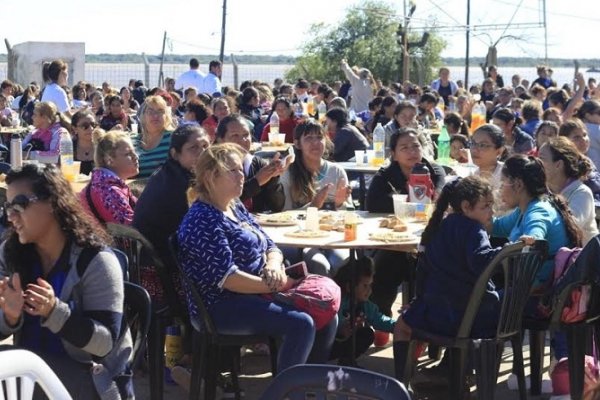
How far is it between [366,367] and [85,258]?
115 inches

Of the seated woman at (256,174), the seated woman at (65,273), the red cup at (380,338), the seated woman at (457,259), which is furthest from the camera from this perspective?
the red cup at (380,338)

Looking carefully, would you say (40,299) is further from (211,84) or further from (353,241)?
(211,84)

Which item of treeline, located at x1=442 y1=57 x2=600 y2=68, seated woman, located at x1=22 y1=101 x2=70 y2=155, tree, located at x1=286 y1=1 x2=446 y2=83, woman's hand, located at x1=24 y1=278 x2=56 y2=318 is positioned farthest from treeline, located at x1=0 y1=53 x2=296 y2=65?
woman's hand, located at x1=24 y1=278 x2=56 y2=318

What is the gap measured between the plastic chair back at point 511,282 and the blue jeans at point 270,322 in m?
0.72

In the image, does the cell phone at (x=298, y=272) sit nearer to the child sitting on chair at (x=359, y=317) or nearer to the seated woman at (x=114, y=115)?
the child sitting on chair at (x=359, y=317)

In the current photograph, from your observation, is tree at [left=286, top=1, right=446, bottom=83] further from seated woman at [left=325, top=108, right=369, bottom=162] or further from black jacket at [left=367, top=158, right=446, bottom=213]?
black jacket at [left=367, top=158, right=446, bottom=213]

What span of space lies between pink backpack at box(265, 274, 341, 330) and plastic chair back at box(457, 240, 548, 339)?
2.03 feet

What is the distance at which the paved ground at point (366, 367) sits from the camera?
227 inches

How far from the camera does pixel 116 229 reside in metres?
5.08

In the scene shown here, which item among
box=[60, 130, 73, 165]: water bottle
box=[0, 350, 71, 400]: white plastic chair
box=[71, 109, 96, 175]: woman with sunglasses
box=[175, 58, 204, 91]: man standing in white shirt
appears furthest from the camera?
box=[175, 58, 204, 91]: man standing in white shirt

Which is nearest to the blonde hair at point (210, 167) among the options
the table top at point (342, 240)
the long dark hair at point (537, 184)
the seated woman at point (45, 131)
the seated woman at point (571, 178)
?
the table top at point (342, 240)

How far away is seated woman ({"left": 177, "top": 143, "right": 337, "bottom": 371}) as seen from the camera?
4.88 m

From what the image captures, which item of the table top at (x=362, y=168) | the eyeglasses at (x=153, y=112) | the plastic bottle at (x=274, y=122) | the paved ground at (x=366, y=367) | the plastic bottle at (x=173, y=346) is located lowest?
the paved ground at (x=366, y=367)

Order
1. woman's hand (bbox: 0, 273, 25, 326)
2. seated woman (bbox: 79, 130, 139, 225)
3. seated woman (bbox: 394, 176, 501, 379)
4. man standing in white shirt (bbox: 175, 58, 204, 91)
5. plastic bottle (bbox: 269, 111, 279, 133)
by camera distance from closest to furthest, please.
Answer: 1. woman's hand (bbox: 0, 273, 25, 326)
2. seated woman (bbox: 394, 176, 501, 379)
3. seated woman (bbox: 79, 130, 139, 225)
4. plastic bottle (bbox: 269, 111, 279, 133)
5. man standing in white shirt (bbox: 175, 58, 204, 91)
